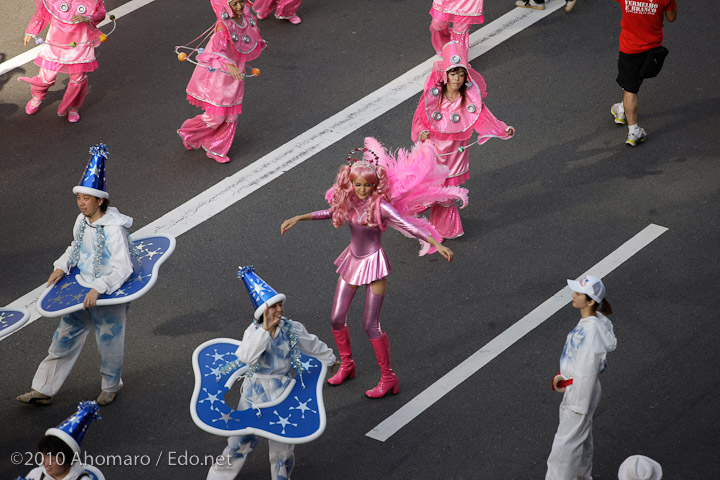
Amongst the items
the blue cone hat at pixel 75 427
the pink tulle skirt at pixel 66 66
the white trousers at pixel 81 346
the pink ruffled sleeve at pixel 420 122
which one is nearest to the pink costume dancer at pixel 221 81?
the pink tulle skirt at pixel 66 66

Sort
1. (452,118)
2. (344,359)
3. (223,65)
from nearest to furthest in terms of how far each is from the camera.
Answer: (344,359) → (452,118) → (223,65)

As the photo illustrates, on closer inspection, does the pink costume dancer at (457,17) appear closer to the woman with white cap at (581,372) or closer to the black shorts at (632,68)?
the black shorts at (632,68)

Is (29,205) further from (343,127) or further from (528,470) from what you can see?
(528,470)

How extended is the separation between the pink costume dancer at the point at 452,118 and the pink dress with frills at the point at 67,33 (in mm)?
4154

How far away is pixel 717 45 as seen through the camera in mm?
12875

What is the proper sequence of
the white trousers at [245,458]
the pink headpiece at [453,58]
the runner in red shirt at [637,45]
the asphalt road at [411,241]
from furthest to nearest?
1. the runner in red shirt at [637,45]
2. the pink headpiece at [453,58]
3. the asphalt road at [411,241]
4. the white trousers at [245,458]

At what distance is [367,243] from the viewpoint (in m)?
→ 7.77

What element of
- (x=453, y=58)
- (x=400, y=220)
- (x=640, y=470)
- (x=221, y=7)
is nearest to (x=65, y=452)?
(x=400, y=220)

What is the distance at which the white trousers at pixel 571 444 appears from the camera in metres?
6.76

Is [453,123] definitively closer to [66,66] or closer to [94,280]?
[94,280]

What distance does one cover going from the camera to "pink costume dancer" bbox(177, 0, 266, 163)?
34.7ft

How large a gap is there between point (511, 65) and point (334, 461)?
6.74 m

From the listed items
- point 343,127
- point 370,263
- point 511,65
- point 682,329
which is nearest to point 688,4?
point 511,65

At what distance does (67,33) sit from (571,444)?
7575mm
